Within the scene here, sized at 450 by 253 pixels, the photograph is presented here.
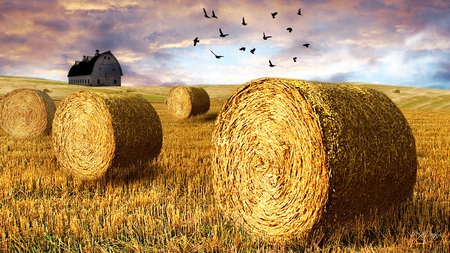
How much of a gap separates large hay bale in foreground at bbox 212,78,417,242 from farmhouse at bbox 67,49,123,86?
64.3 metres

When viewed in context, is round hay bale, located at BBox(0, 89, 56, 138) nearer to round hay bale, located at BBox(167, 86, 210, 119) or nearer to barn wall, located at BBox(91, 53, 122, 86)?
round hay bale, located at BBox(167, 86, 210, 119)

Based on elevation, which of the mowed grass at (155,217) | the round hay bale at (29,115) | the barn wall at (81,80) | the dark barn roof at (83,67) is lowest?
the mowed grass at (155,217)

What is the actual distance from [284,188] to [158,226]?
1.63m

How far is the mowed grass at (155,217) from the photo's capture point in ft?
15.2

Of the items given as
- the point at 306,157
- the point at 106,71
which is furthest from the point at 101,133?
the point at 106,71

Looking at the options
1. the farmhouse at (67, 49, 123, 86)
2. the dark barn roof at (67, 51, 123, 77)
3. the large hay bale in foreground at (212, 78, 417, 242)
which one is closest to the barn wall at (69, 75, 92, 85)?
the farmhouse at (67, 49, 123, 86)

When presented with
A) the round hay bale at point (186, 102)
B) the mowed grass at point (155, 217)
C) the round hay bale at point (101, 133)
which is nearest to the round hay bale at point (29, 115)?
the mowed grass at point (155, 217)

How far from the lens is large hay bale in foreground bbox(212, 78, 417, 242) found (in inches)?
178

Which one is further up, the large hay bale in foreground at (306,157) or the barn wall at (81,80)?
the barn wall at (81,80)

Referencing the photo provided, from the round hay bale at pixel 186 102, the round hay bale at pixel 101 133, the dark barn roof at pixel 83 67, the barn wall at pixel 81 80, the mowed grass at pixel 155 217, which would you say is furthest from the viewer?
the barn wall at pixel 81 80

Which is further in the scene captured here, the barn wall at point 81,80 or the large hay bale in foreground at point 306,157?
the barn wall at point 81,80

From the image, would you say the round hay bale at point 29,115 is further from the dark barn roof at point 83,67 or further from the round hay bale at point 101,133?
the dark barn roof at point 83,67

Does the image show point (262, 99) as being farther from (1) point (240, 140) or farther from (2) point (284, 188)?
(2) point (284, 188)

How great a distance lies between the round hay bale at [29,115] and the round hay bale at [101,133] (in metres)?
6.27
